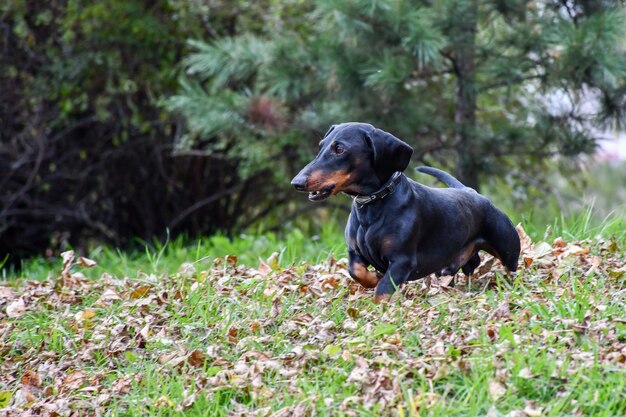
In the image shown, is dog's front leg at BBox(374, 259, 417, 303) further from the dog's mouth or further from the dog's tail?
the dog's tail

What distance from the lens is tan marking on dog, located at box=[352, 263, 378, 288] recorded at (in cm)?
461

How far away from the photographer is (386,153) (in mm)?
4395

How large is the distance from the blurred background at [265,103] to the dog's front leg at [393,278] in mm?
2413

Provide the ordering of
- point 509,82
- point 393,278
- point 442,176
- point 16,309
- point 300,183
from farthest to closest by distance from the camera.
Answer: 1. point 509,82
2. point 16,309
3. point 442,176
4. point 393,278
5. point 300,183

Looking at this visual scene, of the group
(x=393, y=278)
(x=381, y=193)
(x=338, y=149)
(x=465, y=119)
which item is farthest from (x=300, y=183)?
(x=465, y=119)

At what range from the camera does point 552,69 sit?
7.28m

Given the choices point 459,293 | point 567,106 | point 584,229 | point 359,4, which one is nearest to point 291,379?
point 459,293

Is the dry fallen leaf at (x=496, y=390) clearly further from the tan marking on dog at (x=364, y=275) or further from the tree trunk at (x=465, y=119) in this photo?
the tree trunk at (x=465, y=119)

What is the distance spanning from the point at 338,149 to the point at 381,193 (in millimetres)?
309

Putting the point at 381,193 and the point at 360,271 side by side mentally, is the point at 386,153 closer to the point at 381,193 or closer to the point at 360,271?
the point at 381,193

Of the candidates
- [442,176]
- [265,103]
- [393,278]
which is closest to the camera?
[393,278]

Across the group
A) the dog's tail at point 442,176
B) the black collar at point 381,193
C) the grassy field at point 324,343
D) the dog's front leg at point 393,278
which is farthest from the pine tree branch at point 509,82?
the dog's front leg at point 393,278

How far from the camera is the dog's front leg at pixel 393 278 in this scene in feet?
14.5

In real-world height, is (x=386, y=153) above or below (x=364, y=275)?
above
